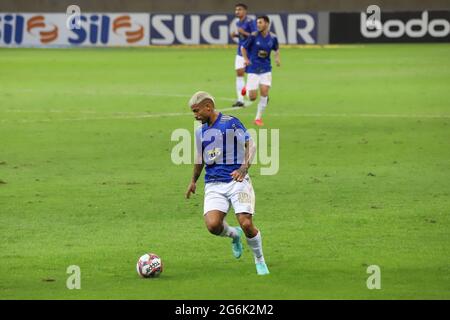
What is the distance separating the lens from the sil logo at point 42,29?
56969 mm

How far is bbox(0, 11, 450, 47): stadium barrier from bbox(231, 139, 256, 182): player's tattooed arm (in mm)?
44750

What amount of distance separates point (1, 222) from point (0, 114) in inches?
564

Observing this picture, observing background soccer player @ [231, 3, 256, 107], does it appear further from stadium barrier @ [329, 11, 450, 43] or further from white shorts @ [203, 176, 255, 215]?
stadium barrier @ [329, 11, 450, 43]

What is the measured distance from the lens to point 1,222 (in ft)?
53.6

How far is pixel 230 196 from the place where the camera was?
12.8 metres

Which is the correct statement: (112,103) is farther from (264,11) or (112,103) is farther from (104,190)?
(264,11)

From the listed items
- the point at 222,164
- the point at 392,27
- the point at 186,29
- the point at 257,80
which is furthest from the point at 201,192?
the point at 392,27

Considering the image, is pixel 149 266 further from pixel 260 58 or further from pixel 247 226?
pixel 260 58

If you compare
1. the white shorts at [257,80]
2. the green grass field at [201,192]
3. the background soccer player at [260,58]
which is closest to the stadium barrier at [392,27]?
the green grass field at [201,192]

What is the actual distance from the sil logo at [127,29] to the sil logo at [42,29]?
3.08 metres

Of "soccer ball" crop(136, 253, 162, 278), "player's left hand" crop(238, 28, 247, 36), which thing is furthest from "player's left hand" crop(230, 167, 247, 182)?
"player's left hand" crop(238, 28, 247, 36)

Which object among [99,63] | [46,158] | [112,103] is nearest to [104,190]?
[46,158]

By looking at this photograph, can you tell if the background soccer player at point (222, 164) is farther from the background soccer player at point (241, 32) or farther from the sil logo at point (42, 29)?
the sil logo at point (42, 29)

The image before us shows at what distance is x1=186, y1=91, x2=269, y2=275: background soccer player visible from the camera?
41.7ft
